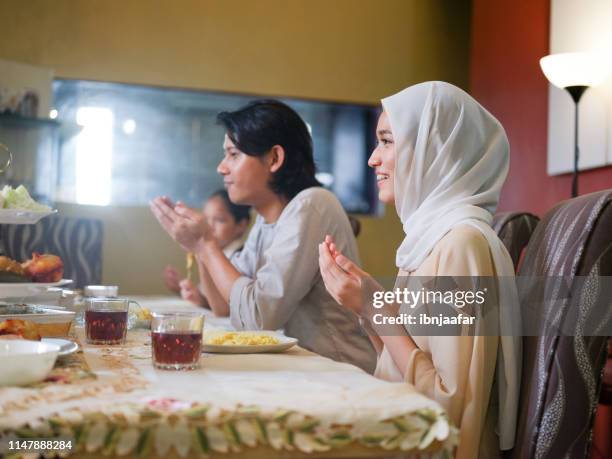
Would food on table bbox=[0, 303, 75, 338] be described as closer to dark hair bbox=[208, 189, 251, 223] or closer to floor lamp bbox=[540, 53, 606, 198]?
floor lamp bbox=[540, 53, 606, 198]

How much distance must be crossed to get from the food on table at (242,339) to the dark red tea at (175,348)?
0.19 meters

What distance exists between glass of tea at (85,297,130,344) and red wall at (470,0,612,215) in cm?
285

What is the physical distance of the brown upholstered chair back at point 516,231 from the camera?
1.79 meters

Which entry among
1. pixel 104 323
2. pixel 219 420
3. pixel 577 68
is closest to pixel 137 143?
pixel 577 68

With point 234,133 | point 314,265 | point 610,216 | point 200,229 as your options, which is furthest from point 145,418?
point 234,133

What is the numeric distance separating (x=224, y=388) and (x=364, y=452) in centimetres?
20

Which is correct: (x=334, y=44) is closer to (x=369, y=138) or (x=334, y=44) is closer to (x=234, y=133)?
(x=369, y=138)

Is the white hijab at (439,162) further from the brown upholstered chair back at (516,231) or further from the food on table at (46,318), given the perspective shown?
the food on table at (46,318)

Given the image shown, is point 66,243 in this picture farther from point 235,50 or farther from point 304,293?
point 304,293

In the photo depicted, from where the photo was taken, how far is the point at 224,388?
91cm

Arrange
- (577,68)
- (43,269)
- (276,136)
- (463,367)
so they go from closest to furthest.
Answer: (463,367) → (43,269) → (276,136) → (577,68)

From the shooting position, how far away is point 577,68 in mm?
3223

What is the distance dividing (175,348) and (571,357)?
1.96ft

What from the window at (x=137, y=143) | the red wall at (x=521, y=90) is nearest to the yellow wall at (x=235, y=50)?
the window at (x=137, y=143)
